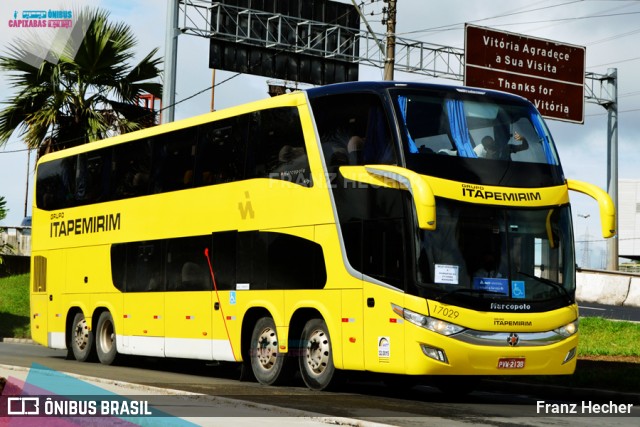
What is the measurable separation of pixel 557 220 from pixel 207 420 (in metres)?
6.60

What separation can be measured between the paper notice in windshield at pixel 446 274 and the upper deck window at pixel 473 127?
4.88ft

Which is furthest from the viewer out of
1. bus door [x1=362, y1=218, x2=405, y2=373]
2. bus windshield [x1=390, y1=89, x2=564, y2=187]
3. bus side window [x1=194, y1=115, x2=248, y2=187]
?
bus side window [x1=194, y1=115, x2=248, y2=187]

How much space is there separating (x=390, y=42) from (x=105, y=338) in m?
9.94

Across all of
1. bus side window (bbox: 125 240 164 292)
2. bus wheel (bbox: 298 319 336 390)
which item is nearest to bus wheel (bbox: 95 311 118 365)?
bus side window (bbox: 125 240 164 292)

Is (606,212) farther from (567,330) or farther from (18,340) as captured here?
(18,340)

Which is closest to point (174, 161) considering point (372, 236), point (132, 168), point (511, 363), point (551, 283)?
point (132, 168)

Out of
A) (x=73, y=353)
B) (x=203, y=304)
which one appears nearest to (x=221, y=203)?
(x=203, y=304)

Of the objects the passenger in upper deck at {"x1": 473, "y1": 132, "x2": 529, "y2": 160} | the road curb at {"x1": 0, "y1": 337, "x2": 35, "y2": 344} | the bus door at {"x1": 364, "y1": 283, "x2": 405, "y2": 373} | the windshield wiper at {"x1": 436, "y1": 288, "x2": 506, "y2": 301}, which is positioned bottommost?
the road curb at {"x1": 0, "y1": 337, "x2": 35, "y2": 344}

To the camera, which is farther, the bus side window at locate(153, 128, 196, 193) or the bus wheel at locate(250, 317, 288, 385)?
the bus side window at locate(153, 128, 196, 193)

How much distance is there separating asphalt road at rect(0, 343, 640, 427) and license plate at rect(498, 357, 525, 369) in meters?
0.52

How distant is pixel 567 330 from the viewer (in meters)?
15.6

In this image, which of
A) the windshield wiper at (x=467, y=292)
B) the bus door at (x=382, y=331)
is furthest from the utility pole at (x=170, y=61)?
the windshield wiper at (x=467, y=292)

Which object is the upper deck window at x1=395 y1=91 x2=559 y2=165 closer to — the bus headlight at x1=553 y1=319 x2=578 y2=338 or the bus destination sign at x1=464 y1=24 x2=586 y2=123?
the bus headlight at x1=553 y1=319 x2=578 y2=338

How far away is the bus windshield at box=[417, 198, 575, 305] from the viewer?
1502 centimetres
